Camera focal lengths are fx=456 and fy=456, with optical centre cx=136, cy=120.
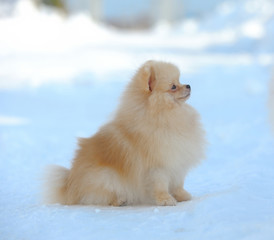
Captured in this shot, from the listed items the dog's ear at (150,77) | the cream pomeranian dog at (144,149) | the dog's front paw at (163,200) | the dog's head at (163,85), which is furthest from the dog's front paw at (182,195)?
the dog's ear at (150,77)

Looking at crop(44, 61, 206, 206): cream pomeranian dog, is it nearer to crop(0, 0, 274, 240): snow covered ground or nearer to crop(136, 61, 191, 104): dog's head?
crop(136, 61, 191, 104): dog's head

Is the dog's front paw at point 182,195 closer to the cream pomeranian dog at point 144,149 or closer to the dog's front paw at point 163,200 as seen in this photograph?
the cream pomeranian dog at point 144,149

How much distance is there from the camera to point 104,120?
6355mm

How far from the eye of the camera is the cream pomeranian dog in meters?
2.86

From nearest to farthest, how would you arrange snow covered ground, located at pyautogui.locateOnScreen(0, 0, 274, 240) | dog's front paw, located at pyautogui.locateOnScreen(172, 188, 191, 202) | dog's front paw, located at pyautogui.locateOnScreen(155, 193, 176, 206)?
1. snow covered ground, located at pyautogui.locateOnScreen(0, 0, 274, 240)
2. dog's front paw, located at pyautogui.locateOnScreen(155, 193, 176, 206)
3. dog's front paw, located at pyautogui.locateOnScreen(172, 188, 191, 202)

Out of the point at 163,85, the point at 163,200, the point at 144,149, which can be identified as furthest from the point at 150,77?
the point at 163,200

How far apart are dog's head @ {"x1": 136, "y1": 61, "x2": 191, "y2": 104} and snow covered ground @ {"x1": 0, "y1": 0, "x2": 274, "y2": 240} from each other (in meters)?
0.42

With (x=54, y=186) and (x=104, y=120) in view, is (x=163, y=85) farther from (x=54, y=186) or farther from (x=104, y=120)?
(x=104, y=120)

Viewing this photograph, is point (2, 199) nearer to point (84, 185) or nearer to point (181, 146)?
point (84, 185)

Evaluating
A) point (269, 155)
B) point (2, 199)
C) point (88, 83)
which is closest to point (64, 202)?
point (2, 199)

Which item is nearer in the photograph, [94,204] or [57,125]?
[94,204]

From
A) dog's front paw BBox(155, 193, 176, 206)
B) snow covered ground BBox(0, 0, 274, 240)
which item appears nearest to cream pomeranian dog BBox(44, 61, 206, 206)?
dog's front paw BBox(155, 193, 176, 206)

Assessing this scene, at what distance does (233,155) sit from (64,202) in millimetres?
2103

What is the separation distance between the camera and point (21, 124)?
5949 mm
